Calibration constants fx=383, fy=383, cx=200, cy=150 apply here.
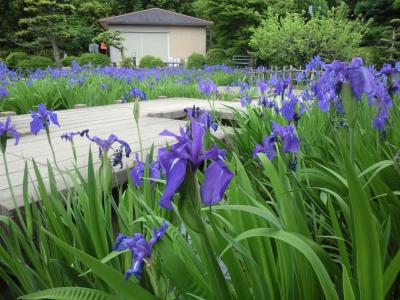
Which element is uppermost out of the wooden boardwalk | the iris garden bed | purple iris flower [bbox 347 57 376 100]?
purple iris flower [bbox 347 57 376 100]

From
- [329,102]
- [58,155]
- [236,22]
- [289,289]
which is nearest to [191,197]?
[289,289]

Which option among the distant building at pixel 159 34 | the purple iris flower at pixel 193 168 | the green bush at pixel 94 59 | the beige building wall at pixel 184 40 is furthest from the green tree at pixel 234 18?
the purple iris flower at pixel 193 168

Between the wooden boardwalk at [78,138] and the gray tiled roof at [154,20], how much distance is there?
2239 cm

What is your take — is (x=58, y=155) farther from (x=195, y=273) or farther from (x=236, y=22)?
(x=236, y=22)

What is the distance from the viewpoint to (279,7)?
19438 mm

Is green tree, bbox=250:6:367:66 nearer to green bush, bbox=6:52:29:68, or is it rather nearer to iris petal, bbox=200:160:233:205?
green bush, bbox=6:52:29:68

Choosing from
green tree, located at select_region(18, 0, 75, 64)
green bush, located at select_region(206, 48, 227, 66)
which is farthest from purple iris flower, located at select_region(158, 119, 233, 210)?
green tree, located at select_region(18, 0, 75, 64)

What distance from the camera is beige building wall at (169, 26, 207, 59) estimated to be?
2684 centimetres

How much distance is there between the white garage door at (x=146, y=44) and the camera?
26422 millimetres

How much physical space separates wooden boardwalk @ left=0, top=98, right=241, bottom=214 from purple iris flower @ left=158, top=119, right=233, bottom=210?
70 cm

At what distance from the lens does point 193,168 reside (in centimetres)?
64

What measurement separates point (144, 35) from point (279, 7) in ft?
35.1

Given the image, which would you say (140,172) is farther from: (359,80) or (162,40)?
(162,40)

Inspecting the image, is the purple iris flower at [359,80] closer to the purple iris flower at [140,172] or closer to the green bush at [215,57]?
the purple iris flower at [140,172]
